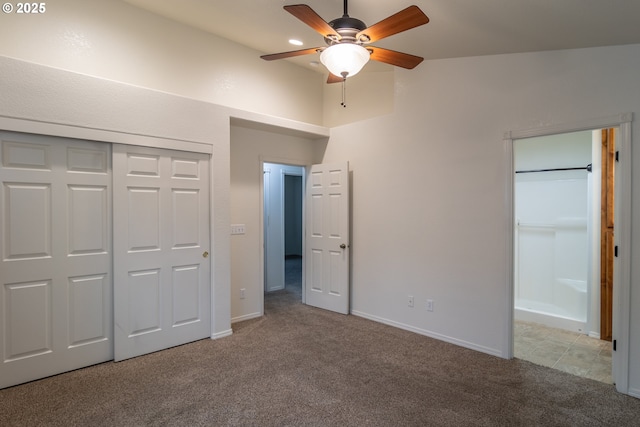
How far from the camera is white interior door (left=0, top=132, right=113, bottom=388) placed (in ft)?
8.39

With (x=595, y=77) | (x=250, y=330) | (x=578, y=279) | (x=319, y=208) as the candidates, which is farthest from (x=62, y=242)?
(x=578, y=279)

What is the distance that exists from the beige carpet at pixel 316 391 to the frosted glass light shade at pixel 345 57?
2.35m

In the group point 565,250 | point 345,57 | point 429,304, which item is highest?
point 345,57

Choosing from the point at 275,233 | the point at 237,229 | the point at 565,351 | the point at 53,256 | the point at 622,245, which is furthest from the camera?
the point at 275,233

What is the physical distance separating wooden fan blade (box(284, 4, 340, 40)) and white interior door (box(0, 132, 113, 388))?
2157mm

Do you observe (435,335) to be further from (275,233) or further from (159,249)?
(275,233)

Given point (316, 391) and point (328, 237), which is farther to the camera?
point (328, 237)

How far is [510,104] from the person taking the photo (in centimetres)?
309

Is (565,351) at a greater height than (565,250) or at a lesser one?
lesser

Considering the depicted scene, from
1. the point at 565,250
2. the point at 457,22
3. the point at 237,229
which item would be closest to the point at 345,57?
the point at 457,22

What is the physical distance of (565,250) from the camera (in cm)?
425

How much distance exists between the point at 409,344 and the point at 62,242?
3366 millimetres

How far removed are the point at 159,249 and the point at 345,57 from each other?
2466mm

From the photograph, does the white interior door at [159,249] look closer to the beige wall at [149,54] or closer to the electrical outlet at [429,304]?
the beige wall at [149,54]
